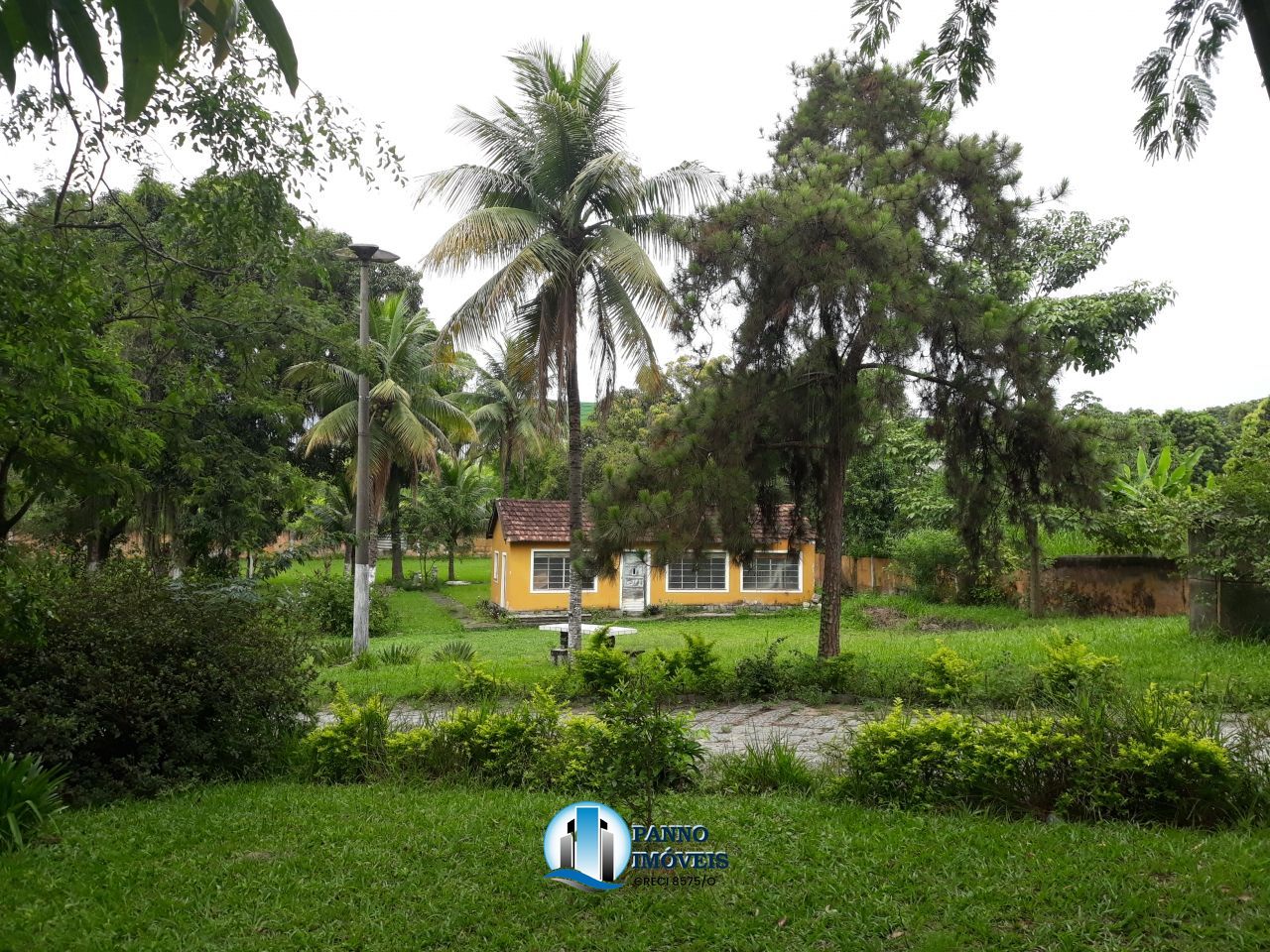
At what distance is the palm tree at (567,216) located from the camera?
45.5 ft

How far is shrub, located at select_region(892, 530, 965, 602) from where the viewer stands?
2181 cm

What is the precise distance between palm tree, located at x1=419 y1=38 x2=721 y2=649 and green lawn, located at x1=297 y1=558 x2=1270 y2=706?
3.16 meters

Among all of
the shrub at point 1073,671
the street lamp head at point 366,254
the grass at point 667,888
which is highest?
the street lamp head at point 366,254

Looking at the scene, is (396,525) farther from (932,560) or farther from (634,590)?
(932,560)

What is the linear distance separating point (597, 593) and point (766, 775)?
70.3 feet

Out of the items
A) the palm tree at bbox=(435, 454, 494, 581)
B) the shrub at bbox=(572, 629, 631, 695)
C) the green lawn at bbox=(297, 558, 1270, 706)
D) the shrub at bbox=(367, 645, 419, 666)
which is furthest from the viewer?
the palm tree at bbox=(435, 454, 494, 581)

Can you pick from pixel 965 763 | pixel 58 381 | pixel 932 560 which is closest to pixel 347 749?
pixel 58 381

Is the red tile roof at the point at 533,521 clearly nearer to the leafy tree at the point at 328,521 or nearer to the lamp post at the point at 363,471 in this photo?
the leafy tree at the point at 328,521

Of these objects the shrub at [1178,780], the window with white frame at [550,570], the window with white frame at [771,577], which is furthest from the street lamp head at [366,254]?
the window with white frame at [771,577]

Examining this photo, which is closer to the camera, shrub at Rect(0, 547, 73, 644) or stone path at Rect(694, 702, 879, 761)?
shrub at Rect(0, 547, 73, 644)

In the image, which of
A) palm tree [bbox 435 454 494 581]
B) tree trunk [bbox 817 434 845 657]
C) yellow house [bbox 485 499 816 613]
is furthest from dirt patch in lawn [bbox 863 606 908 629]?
palm tree [bbox 435 454 494 581]

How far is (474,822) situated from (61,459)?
3.90 m

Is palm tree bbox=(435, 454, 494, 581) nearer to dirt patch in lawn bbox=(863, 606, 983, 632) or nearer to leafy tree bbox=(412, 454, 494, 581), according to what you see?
leafy tree bbox=(412, 454, 494, 581)

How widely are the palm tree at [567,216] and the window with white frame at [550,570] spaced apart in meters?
12.6
